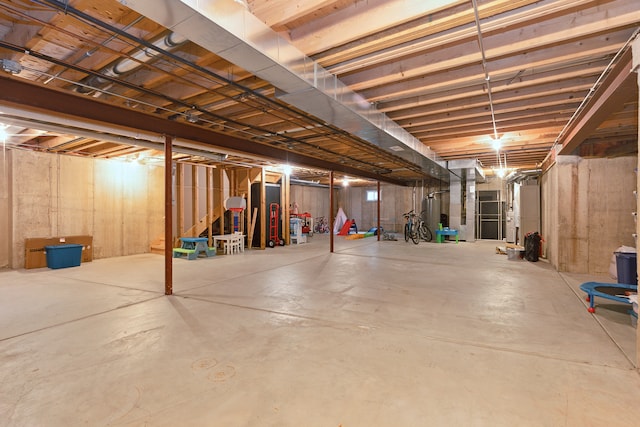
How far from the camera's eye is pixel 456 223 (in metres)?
10.3

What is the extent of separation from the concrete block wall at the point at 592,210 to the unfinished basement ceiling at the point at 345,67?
35cm

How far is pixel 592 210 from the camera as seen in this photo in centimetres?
511

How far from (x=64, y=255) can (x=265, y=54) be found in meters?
5.97

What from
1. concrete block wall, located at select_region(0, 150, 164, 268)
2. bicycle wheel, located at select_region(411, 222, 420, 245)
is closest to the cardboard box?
concrete block wall, located at select_region(0, 150, 164, 268)

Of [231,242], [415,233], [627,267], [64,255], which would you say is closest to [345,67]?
[627,267]

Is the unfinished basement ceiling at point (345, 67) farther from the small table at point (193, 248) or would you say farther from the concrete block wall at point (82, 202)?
the small table at point (193, 248)

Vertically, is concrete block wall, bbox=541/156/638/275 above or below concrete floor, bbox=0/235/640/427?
above

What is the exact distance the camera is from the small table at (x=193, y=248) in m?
6.83

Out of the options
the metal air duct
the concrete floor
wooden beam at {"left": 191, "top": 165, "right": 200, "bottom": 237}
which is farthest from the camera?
wooden beam at {"left": 191, "top": 165, "right": 200, "bottom": 237}

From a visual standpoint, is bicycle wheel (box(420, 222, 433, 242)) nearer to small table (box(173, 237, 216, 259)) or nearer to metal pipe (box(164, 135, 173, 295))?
small table (box(173, 237, 216, 259))

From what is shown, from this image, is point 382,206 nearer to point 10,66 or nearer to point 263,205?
point 263,205

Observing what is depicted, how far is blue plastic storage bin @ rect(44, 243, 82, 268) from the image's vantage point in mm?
5535

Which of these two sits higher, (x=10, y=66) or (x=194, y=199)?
(x=10, y=66)

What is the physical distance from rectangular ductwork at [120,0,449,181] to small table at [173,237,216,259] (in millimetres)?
4701
